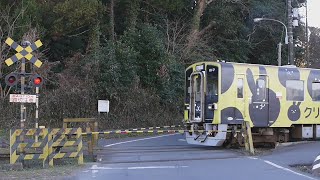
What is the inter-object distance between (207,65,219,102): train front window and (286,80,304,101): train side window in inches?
129

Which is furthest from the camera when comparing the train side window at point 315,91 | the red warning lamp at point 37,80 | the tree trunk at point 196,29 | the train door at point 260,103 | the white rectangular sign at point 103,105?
the tree trunk at point 196,29

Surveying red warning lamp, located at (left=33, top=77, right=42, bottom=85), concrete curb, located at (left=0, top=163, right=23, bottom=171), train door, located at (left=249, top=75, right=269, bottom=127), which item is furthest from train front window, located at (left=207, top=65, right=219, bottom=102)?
concrete curb, located at (left=0, top=163, right=23, bottom=171)

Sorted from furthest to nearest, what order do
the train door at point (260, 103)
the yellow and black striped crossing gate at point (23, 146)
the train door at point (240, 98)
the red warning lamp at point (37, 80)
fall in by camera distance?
the train door at point (260, 103)
the train door at point (240, 98)
the red warning lamp at point (37, 80)
the yellow and black striped crossing gate at point (23, 146)

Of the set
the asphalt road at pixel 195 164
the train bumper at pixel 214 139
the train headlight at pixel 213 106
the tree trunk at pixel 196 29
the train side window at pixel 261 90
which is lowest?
the asphalt road at pixel 195 164

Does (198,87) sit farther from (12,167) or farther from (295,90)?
(12,167)

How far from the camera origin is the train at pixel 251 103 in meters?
18.1

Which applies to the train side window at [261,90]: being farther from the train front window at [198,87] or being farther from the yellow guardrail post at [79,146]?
the yellow guardrail post at [79,146]

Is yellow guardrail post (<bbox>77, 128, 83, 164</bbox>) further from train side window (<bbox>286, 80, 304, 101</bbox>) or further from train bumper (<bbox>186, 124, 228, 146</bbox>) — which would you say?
train side window (<bbox>286, 80, 304, 101</bbox>)

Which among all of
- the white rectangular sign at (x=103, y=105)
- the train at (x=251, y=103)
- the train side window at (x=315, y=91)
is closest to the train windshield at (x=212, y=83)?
the train at (x=251, y=103)

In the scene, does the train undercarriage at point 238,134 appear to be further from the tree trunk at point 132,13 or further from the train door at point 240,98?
the tree trunk at point 132,13

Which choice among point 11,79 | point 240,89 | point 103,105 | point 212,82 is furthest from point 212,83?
point 103,105

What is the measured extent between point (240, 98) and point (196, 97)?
1.91 metres

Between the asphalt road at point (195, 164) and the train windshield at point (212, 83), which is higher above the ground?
the train windshield at point (212, 83)

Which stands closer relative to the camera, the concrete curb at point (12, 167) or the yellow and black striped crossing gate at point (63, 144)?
the concrete curb at point (12, 167)
